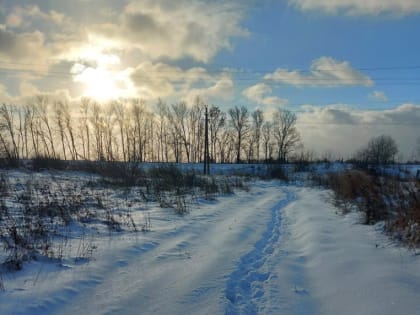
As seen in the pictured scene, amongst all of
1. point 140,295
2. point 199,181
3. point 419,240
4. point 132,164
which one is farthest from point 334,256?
point 132,164

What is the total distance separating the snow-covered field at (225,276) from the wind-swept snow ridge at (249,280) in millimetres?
13

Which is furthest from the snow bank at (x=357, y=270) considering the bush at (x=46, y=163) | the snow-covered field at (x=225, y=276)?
the bush at (x=46, y=163)

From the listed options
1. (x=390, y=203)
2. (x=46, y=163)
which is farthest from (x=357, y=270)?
(x=46, y=163)

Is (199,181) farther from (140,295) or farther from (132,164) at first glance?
(140,295)

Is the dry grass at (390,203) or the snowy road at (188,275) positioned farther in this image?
the dry grass at (390,203)

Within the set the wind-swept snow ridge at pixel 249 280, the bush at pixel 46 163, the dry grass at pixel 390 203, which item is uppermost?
the bush at pixel 46 163

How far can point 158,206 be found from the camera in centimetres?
1000

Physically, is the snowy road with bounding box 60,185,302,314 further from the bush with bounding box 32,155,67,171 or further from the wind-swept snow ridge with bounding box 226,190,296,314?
the bush with bounding box 32,155,67,171

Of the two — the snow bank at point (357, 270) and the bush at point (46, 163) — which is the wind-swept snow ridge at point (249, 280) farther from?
the bush at point (46, 163)

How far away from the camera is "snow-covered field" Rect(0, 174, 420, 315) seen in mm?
3277

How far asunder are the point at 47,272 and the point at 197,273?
6.62 ft

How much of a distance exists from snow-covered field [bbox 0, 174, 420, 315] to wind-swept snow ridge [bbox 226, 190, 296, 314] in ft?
0.04

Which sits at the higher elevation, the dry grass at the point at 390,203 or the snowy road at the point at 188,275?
the dry grass at the point at 390,203

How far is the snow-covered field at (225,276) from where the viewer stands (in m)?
3.28
